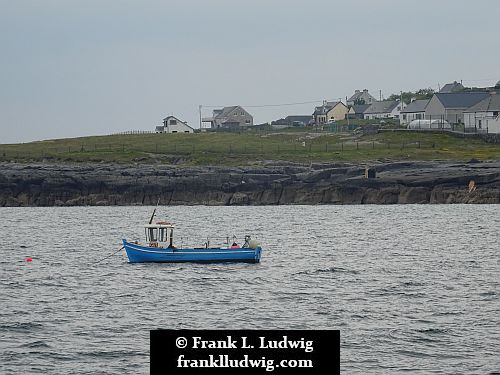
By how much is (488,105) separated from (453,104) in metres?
13.1

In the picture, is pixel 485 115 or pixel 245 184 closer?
pixel 245 184

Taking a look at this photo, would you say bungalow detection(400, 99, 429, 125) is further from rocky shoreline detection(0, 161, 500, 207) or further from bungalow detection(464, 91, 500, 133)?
rocky shoreline detection(0, 161, 500, 207)

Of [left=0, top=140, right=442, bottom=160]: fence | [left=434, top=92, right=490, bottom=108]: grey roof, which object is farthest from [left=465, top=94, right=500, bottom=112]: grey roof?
[left=0, top=140, right=442, bottom=160]: fence

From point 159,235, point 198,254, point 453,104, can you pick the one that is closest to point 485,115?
point 453,104

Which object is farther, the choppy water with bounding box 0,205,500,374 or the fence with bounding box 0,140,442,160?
the fence with bounding box 0,140,442,160

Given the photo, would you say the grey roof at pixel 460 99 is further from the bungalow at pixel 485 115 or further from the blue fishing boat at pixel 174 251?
the blue fishing boat at pixel 174 251

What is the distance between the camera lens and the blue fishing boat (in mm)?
66812

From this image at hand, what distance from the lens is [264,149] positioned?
161625mm

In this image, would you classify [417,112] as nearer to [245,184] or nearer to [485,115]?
[485,115]

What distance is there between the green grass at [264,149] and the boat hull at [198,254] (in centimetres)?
7745

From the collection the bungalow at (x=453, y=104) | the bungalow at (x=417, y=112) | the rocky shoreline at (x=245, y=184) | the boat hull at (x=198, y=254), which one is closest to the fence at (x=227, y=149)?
the rocky shoreline at (x=245, y=184)

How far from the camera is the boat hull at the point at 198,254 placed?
66750 millimetres

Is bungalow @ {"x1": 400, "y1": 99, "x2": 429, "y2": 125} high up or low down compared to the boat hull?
up

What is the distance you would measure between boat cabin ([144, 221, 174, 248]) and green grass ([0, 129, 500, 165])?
77054 mm
